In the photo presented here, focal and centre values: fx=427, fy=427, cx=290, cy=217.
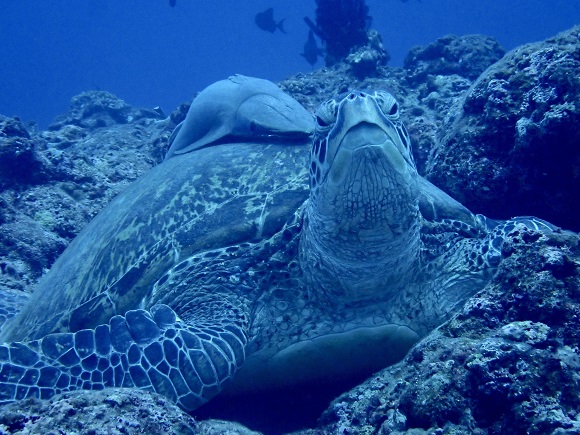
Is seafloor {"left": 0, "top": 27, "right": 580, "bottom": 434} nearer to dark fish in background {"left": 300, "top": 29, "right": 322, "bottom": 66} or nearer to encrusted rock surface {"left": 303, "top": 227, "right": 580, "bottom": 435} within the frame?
encrusted rock surface {"left": 303, "top": 227, "right": 580, "bottom": 435}

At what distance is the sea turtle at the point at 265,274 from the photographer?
2174mm

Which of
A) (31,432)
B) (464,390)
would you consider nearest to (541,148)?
(464,390)

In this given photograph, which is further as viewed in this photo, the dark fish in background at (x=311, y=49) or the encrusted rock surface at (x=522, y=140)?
the dark fish in background at (x=311, y=49)

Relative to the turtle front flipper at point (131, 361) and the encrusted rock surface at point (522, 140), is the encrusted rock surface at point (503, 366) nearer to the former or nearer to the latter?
the turtle front flipper at point (131, 361)

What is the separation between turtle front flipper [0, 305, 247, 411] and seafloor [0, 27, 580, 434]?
0.27 m

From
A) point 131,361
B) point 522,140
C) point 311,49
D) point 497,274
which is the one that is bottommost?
point 131,361

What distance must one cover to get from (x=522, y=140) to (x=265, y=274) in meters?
2.06

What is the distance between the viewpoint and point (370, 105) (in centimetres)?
196

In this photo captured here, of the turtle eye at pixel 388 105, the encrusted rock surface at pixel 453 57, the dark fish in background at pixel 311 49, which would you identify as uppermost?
the dark fish in background at pixel 311 49

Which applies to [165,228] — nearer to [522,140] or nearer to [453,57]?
[522,140]

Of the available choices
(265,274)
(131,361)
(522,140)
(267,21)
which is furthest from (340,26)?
(131,361)

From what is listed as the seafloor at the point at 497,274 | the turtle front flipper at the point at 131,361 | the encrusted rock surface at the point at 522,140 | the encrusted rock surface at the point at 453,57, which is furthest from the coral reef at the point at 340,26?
the turtle front flipper at the point at 131,361

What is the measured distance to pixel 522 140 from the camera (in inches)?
120

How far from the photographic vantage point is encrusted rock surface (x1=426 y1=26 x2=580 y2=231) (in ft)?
9.60
